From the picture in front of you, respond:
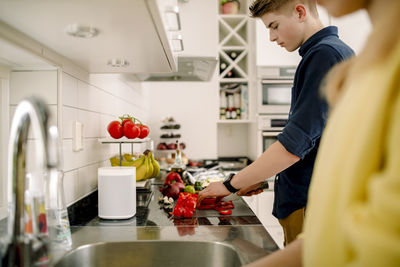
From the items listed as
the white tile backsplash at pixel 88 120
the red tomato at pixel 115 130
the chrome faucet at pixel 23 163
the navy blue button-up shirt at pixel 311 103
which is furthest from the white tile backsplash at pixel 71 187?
the navy blue button-up shirt at pixel 311 103

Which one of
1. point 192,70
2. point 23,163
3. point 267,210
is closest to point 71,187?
point 23,163

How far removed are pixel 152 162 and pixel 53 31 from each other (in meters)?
0.98

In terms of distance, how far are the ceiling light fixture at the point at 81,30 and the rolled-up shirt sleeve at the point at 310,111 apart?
641 mm

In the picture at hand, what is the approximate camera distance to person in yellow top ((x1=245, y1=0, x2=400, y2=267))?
0.27 m

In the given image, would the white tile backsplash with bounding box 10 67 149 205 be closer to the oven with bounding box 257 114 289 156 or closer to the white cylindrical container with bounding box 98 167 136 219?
the white cylindrical container with bounding box 98 167 136 219

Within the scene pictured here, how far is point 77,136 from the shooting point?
1152mm

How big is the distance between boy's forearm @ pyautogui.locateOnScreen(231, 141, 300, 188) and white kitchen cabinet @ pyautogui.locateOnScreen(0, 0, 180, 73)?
0.48 meters

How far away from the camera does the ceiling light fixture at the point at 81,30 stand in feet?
2.43

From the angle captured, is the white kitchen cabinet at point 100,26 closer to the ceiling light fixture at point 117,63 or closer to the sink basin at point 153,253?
the ceiling light fixture at point 117,63

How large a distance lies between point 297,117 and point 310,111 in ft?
0.14

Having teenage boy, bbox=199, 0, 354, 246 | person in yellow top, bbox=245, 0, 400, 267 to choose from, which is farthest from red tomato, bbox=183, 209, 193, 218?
person in yellow top, bbox=245, 0, 400, 267

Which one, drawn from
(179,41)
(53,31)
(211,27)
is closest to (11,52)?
(53,31)

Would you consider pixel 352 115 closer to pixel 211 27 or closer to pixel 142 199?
pixel 142 199

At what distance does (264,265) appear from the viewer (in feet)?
1.50
